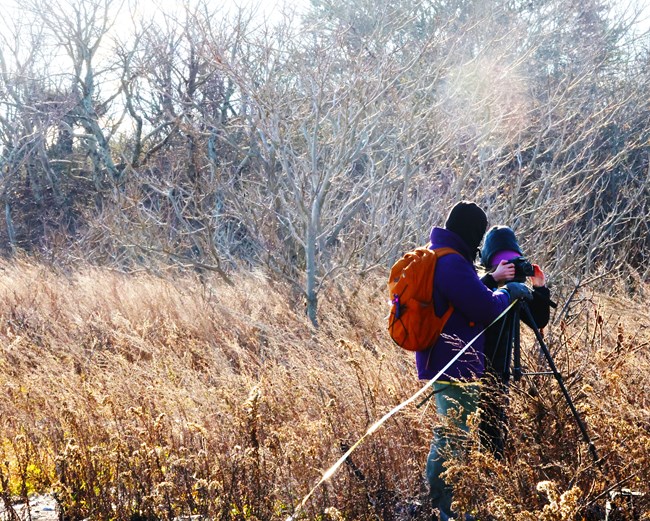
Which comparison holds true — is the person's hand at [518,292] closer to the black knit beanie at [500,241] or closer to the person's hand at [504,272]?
the person's hand at [504,272]

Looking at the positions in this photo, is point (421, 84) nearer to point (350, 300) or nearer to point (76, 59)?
point (350, 300)

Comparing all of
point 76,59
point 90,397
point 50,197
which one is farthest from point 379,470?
point 50,197

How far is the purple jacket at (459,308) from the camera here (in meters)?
3.27

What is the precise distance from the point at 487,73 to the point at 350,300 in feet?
8.70

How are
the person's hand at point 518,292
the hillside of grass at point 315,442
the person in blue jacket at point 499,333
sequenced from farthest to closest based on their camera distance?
the person in blue jacket at point 499,333
the person's hand at point 518,292
the hillside of grass at point 315,442

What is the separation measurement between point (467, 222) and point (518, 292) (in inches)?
16.8

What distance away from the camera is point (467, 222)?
11.4 ft

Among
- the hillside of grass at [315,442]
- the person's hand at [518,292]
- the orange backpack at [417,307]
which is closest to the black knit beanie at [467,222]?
the orange backpack at [417,307]

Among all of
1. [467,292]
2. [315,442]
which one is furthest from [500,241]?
[315,442]

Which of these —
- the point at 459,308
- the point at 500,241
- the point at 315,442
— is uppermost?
the point at 500,241

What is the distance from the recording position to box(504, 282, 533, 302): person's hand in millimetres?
3191

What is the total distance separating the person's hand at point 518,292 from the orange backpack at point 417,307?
A: 276 mm

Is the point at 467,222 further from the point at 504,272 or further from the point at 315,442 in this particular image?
the point at 315,442

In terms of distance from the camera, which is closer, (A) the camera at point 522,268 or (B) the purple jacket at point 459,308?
(B) the purple jacket at point 459,308
